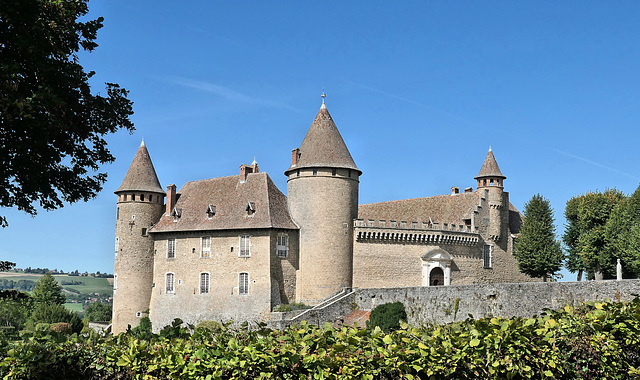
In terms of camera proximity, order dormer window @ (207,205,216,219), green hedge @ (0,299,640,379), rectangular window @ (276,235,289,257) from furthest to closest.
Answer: dormer window @ (207,205,216,219)
rectangular window @ (276,235,289,257)
green hedge @ (0,299,640,379)

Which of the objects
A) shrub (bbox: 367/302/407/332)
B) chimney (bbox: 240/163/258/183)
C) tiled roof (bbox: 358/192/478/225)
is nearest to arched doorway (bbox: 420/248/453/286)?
tiled roof (bbox: 358/192/478/225)

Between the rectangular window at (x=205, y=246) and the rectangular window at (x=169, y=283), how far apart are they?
3.03 m

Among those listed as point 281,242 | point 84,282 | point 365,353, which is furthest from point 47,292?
point 84,282

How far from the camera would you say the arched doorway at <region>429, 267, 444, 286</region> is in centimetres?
4360

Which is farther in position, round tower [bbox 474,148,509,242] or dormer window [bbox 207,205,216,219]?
round tower [bbox 474,148,509,242]

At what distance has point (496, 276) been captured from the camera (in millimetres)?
47781

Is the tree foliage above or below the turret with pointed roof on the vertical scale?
below

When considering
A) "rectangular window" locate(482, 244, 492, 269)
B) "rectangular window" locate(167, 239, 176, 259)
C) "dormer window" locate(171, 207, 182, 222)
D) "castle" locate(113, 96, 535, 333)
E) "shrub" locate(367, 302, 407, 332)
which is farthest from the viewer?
"rectangular window" locate(482, 244, 492, 269)

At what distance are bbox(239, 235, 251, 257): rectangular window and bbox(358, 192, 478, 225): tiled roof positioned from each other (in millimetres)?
12136

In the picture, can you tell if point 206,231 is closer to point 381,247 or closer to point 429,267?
point 381,247

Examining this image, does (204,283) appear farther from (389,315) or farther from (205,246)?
(389,315)

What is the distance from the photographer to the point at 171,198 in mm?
46531

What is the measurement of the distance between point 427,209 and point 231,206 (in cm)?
1624

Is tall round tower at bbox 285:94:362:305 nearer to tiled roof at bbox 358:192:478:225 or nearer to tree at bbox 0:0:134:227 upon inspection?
tiled roof at bbox 358:192:478:225
